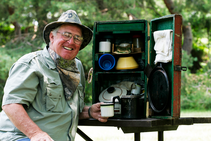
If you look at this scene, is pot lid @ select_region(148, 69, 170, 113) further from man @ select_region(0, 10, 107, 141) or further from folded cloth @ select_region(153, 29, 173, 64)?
man @ select_region(0, 10, 107, 141)

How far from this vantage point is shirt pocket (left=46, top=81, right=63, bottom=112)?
1.85m

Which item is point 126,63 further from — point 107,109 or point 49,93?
point 49,93

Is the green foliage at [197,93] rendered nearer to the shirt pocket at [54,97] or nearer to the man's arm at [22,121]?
the shirt pocket at [54,97]

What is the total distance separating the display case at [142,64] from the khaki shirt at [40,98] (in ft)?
1.72

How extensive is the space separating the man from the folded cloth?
1.97 ft

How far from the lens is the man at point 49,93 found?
1693mm

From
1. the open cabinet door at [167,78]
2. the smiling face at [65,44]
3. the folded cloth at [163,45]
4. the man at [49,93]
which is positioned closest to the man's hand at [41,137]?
the man at [49,93]

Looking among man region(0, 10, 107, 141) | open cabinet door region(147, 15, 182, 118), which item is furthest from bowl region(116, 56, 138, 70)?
man region(0, 10, 107, 141)

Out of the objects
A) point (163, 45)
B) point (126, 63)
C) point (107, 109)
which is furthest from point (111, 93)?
point (163, 45)

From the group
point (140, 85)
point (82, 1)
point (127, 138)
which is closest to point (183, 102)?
point (127, 138)

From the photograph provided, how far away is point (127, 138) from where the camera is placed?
5.79m

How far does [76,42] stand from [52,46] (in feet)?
0.61

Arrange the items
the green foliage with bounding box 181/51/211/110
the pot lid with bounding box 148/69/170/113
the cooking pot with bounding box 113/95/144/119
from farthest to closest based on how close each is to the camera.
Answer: the green foliage with bounding box 181/51/211/110
the cooking pot with bounding box 113/95/144/119
the pot lid with bounding box 148/69/170/113

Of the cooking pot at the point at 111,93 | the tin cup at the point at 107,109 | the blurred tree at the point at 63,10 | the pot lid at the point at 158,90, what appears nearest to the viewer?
the tin cup at the point at 107,109
